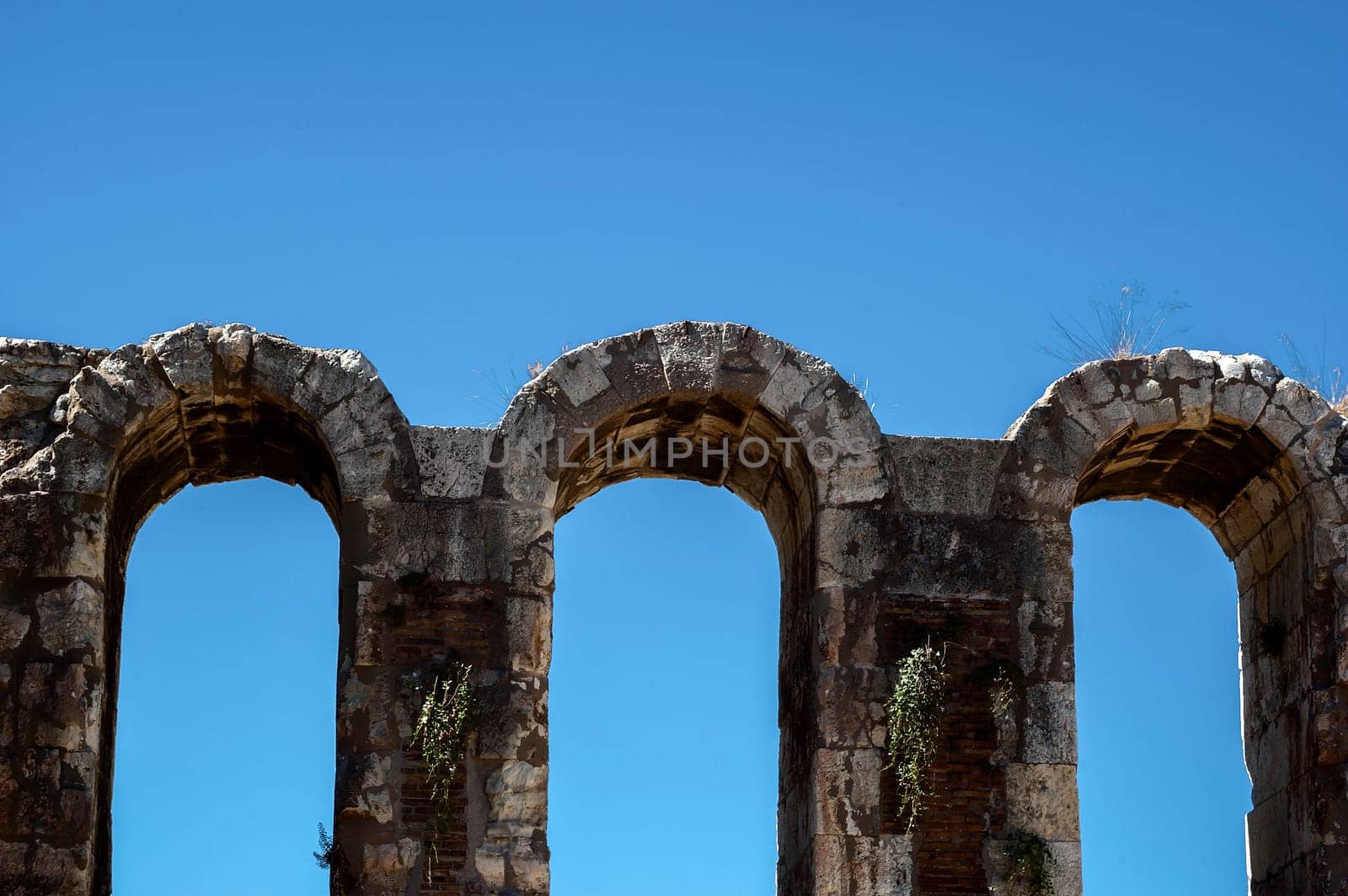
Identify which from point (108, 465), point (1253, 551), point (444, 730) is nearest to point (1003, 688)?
point (1253, 551)

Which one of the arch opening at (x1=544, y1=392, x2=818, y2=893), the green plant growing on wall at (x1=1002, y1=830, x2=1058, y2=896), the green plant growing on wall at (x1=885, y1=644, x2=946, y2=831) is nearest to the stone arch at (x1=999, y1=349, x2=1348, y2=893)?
the green plant growing on wall at (x1=1002, y1=830, x2=1058, y2=896)

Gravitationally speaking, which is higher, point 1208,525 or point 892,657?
point 1208,525

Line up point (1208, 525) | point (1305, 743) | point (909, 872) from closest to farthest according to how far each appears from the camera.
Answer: point (909, 872), point (1305, 743), point (1208, 525)

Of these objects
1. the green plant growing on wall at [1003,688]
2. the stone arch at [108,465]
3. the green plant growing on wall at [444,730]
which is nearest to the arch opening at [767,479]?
the green plant growing on wall at [1003,688]

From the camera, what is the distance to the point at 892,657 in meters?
15.7

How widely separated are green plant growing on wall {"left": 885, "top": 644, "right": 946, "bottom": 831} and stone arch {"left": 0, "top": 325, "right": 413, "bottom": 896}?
331cm

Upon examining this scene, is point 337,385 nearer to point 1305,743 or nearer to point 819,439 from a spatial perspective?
point 819,439

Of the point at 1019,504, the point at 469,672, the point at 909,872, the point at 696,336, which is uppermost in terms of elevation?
the point at 696,336

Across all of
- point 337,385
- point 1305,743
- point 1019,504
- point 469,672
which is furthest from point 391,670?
point 1305,743

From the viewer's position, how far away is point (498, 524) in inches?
618

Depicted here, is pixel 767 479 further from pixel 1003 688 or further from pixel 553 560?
pixel 1003 688

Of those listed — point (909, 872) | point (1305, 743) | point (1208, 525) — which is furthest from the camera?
point (1208, 525)

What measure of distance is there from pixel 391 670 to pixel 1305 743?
5862 mm

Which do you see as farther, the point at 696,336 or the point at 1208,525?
the point at 1208,525
